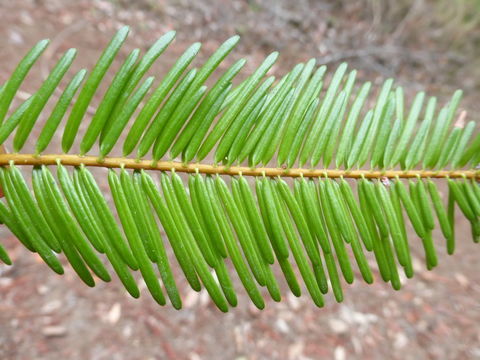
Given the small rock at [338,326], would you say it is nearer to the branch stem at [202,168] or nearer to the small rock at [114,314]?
the small rock at [114,314]

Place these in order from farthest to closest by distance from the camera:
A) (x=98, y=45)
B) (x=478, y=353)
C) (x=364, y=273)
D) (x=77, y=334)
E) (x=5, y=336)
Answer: (x=98, y=45) → (x=478, y=353) → (x=77, y=334) → (x=5, y=336) → (x=364, y=273)

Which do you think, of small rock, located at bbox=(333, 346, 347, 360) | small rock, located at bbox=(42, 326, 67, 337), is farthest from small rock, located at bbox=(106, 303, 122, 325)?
small rock, located at bbox=(333, 346, 347, 360)

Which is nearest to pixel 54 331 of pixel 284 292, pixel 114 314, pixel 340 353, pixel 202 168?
pixel 114 314

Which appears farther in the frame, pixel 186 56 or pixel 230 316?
pixel 230 316

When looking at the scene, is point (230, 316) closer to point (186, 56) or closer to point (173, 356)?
point (173, 356)

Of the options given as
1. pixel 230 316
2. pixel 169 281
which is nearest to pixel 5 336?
pixel 230 316

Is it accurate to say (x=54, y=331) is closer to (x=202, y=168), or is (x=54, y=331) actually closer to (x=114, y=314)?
(x=114, y=314)

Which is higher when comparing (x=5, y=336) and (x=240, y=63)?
(x=240, y=63)

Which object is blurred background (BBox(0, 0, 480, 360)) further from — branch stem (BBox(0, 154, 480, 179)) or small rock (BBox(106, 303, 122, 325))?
branch stem (BBox(0, 154, 480, 179))
